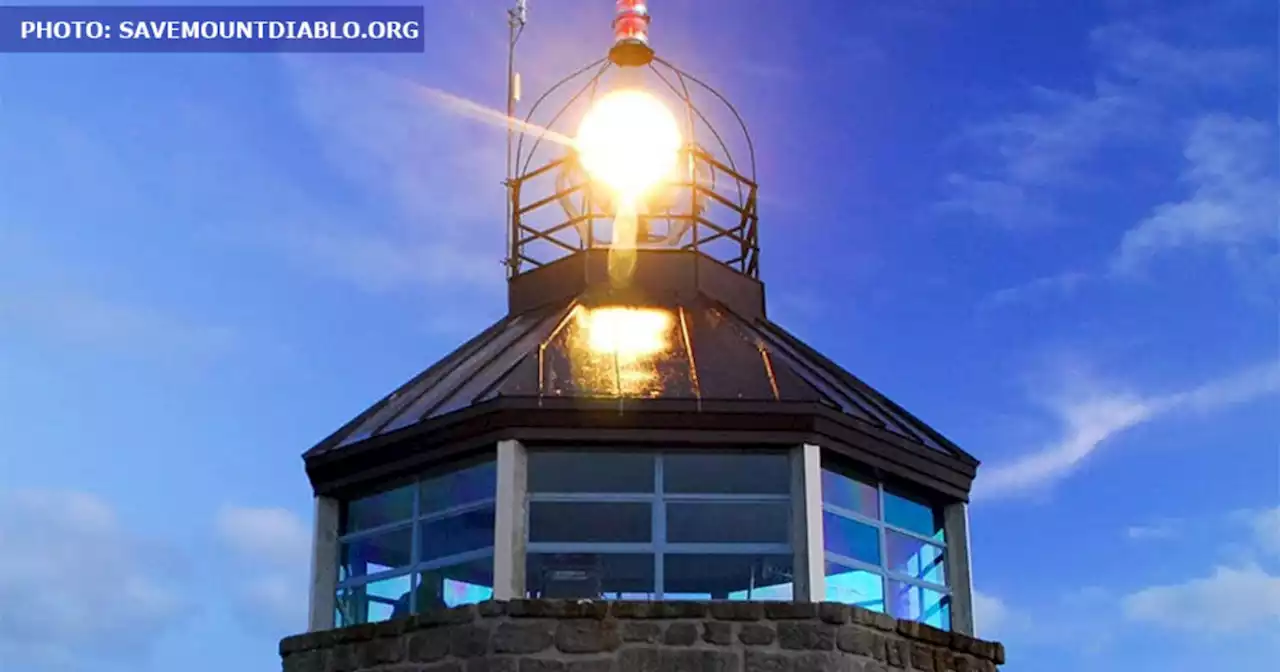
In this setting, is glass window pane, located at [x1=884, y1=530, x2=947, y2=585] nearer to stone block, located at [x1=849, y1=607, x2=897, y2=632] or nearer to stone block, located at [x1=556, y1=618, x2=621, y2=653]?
stone block, located at [x1=849, y1=607, x2=897, y2=632]

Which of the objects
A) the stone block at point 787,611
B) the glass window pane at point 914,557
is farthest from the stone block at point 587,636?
the glass window pane at point 914,557

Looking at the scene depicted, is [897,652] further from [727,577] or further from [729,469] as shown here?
[729,469]

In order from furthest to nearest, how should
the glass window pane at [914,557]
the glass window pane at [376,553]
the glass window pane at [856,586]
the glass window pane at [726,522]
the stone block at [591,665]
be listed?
1. the glass window pane at [914,557]
2. the glass window pane at [376,553]
3. the glass window pane at [856,586]
4. the glass window pane at [726,522]
5. the stone block at [591,665]

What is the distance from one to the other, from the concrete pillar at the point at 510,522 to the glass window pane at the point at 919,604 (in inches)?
103

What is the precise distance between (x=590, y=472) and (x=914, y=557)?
2.59 meters

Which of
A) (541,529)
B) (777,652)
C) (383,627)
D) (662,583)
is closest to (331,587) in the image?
(383,627)

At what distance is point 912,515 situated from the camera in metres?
11.6

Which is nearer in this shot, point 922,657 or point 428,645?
point 428,645

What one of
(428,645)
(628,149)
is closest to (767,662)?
(428,645)

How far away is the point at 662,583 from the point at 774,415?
4.33 feet

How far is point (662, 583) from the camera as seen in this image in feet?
34.3

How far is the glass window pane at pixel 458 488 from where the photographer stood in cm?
1064

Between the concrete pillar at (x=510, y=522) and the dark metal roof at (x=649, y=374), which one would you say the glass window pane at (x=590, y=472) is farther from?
the dark metal roof at (x=649, y=374)

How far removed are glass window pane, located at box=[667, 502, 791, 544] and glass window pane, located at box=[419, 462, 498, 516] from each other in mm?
1207
